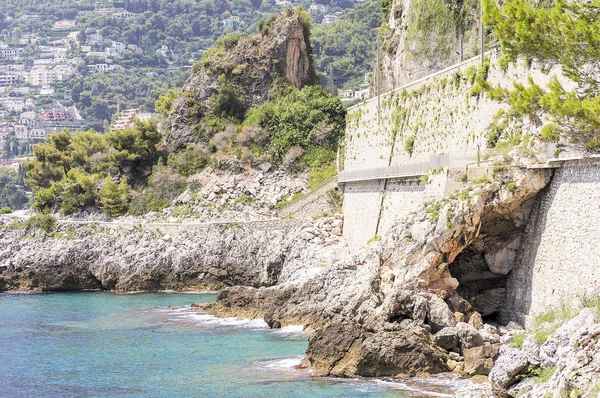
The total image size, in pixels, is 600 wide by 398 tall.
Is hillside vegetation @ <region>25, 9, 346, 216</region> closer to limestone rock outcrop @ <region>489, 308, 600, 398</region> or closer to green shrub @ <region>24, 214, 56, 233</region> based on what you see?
green shrub @ <region>24, 214, 56, 233</region>

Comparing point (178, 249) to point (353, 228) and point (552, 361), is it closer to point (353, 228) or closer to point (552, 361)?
point (353, 228)

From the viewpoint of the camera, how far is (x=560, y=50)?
20.1 metres

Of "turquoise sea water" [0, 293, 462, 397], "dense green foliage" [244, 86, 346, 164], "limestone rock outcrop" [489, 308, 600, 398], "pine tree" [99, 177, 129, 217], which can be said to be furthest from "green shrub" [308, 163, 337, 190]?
"limestone rock outcrop" [489, 308, 600, 398]

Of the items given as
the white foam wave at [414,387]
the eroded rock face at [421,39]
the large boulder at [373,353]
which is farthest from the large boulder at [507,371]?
the eroded rock face at [421,39]

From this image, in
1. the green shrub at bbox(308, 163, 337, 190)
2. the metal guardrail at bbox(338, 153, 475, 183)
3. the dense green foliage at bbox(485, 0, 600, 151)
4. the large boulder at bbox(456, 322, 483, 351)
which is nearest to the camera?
the dense green foliage at bbox(485, 0, 600, 151)

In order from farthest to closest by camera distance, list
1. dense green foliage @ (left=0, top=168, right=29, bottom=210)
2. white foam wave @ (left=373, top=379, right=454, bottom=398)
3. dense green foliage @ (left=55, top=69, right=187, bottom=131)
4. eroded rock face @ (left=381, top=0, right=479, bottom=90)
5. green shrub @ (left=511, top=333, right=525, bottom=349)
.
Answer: dense green foliage @ (left=55, top=69, right=187, bottom=131), dense green foliage @ (left=0, top=168, right=29, bottom=210), eroded rock face @ (left=381, top=0, right=479, bottom=90), white foam wave @ (left=373, top=379, right=454, bottom=398), green shrub @ (left=511, top=333, right=525, bottom=349)

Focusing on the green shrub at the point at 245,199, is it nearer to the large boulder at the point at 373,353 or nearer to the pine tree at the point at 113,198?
the pine tree at the point at 113,198

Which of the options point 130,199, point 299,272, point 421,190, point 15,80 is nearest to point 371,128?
point 299,272

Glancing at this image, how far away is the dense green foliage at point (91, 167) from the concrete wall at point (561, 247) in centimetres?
3543

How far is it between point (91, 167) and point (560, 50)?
47.1 m

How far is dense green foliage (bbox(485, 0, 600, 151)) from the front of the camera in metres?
19.4

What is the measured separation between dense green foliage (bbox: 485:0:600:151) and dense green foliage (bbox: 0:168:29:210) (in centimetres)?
8710

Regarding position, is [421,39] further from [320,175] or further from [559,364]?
[559,364]

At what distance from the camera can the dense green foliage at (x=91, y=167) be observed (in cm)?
5884
